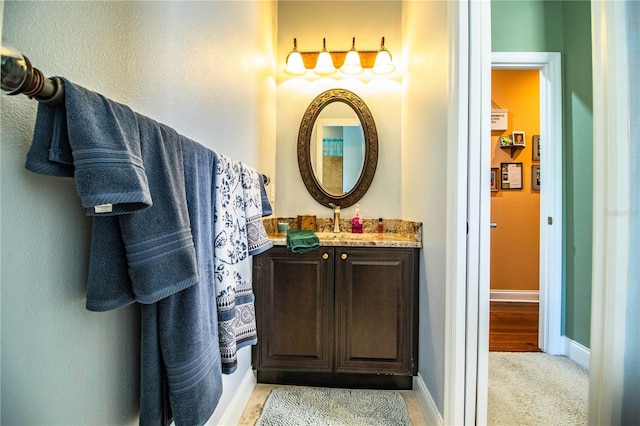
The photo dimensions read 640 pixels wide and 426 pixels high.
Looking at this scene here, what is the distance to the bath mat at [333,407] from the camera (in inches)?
57.7

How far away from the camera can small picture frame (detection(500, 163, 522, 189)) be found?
128 inches

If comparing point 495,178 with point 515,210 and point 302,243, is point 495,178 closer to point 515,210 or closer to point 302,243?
point 515,210

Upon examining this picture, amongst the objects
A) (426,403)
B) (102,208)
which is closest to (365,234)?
(426,403)

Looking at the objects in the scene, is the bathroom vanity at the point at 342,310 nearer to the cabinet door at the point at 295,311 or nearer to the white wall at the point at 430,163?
the cabinet door at the point at 295,311

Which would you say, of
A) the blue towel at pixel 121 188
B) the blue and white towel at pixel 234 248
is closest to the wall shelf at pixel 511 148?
the blue and white towel at pixel 234 248

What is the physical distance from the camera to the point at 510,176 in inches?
129

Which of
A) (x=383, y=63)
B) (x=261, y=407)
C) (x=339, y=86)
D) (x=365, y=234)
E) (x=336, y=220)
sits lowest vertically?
(x=261, y=407)

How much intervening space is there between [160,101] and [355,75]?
183cm

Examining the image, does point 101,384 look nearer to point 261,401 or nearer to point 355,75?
point 261,401

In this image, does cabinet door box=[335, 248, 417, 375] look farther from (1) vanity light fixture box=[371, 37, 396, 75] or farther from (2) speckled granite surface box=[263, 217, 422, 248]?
(1) vanity light fixture box=[371, 37, 396, 75]

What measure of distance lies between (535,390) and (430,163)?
60.0 inches

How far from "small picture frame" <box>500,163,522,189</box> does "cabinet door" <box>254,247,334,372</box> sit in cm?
267

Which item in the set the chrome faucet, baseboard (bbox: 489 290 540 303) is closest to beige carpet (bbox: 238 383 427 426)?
the chrome faucet

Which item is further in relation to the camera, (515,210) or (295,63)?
(515,210)
